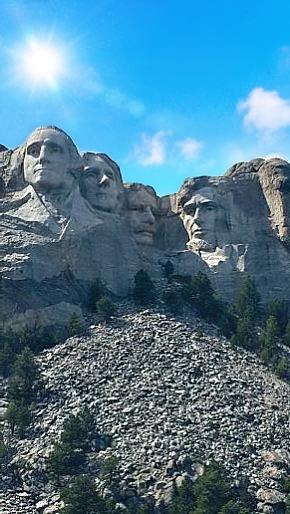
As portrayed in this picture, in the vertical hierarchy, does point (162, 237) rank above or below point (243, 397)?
above

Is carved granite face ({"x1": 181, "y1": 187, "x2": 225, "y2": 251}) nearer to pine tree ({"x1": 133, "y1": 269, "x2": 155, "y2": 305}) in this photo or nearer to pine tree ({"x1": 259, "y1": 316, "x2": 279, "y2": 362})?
pine tree ({"x1": 133, "y1": 269, "x2": 155, "y2": 305})

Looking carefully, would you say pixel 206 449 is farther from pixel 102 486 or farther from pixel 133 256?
pixel 133 256

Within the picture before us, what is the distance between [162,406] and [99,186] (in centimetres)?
1286

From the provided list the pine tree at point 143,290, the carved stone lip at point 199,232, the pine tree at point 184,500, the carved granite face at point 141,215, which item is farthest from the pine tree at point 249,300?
the pine tree at point 184,500

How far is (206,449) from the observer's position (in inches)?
1252

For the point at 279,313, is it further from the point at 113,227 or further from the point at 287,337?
the point at 113,227

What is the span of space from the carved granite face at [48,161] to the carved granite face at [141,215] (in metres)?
3.13

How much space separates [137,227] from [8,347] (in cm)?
987

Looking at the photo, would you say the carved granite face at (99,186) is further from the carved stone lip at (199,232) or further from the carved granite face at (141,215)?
the carved stone lip at (199,232)

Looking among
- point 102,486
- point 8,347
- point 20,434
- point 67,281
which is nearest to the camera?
point 102,486

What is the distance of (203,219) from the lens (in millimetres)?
45250

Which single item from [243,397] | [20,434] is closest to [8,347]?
[20,434]

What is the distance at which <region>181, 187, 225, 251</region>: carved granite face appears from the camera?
4497 cm

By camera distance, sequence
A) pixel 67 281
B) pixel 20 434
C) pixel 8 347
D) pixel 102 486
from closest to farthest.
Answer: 1. pixel 102 486
2. pixel 20 434
3. pixel 8 347
4. pixel 67 281
